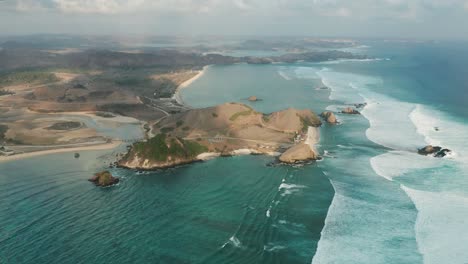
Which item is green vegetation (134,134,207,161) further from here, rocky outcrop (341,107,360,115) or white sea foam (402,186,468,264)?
rocky outcrop (341,107,360,115)

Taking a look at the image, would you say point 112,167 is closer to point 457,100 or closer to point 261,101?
point 261,101

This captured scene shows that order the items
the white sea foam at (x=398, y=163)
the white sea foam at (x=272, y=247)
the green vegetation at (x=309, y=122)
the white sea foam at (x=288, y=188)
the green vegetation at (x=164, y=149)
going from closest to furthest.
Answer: the white sea foam at (x=272, y=247)
the white sea foam at (x=288, y=188)
the white sea foam at (x=398, y=163)
the green vegetation at (x=164, y=149)
the green vegetation at (x=309, y=122)

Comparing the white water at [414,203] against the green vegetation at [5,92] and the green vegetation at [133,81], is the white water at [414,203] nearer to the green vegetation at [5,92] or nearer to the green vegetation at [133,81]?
the green vegetation at [133,81]

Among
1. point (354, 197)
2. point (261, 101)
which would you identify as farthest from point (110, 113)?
point (354, 197)

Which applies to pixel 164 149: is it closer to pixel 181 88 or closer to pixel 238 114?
pixel 238 114

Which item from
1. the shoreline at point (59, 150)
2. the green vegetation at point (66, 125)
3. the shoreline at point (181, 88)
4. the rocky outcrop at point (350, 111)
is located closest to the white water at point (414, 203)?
the rocky outcrop at point (350, 111)

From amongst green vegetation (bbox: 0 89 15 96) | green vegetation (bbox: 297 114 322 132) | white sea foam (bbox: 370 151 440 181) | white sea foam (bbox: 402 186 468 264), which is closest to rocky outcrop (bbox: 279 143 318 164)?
white sea foam (bbox: 370 151 440 181)

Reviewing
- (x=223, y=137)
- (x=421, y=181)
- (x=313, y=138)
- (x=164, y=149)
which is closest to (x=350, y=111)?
(x=313, y=138)
